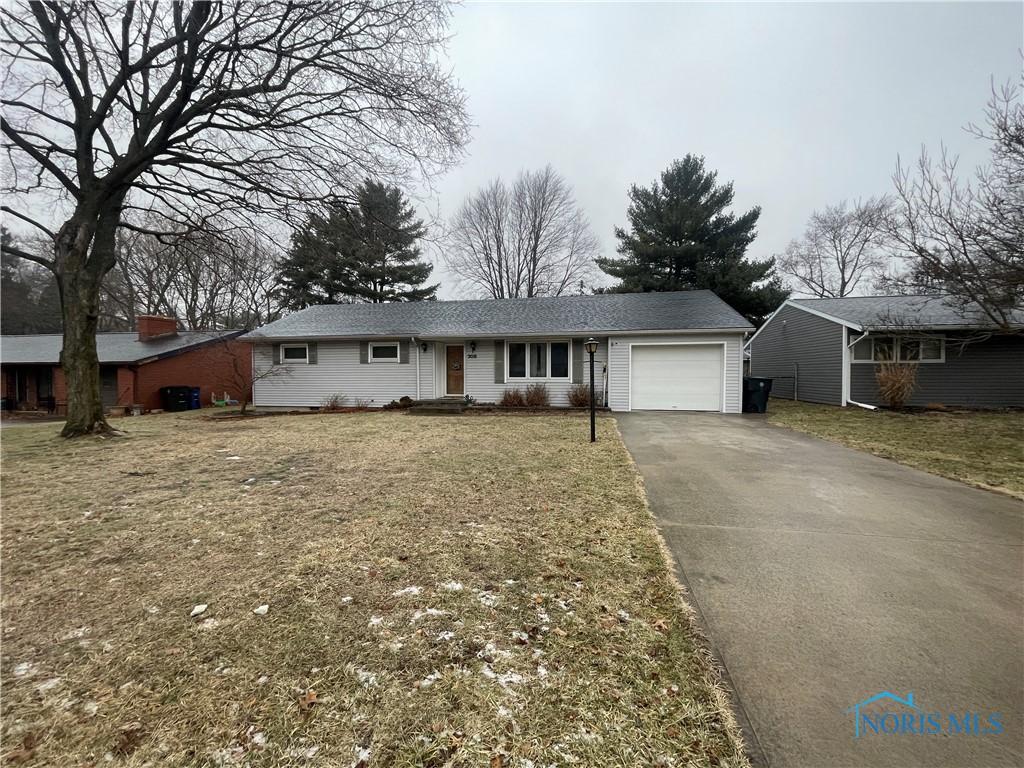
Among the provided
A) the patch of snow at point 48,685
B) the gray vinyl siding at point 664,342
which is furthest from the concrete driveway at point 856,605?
the gray vinyl siding at point 664,342

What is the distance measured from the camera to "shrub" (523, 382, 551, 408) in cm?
1348

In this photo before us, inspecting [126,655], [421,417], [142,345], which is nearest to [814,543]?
[126,655]

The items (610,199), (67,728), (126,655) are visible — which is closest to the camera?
(67,728)

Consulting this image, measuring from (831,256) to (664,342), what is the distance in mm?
23745

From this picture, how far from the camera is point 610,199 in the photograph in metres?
26.5

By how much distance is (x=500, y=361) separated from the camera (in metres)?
14.2

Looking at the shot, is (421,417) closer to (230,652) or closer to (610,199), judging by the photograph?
(230,652)

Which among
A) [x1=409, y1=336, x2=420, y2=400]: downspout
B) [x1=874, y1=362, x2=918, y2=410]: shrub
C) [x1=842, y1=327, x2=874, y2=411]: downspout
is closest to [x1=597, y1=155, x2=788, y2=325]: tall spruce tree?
[x1=842, y1=327, x2=874, y2=411]: downspout

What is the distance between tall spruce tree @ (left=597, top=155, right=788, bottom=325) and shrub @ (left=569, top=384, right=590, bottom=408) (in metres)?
12.0

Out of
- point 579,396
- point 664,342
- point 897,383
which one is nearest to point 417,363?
point 579,396

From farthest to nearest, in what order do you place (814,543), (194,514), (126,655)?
(194,514) < (814,543) < (126,655)

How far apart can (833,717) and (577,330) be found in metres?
11.9

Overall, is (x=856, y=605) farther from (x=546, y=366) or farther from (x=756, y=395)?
(x=546, y=366)

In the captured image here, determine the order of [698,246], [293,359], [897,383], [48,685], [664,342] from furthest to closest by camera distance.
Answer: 1. [698,246]
2. [293,359]
3. [664,342]
4. [897,383]
5. [48,685]
